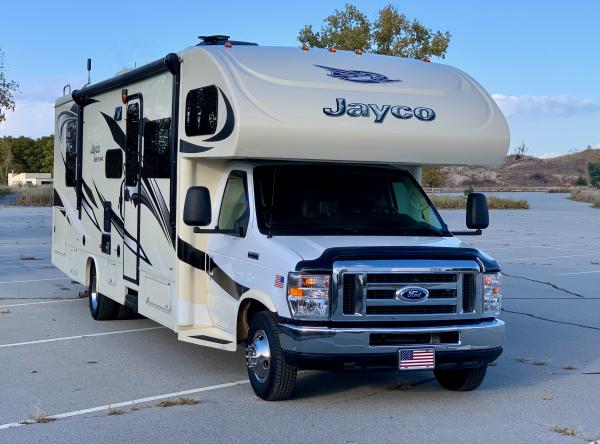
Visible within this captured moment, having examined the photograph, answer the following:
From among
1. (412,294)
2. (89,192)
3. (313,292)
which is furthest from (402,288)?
(89,192)

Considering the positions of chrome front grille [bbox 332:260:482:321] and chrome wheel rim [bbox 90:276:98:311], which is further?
chrome wheel rim [bbox 90:276:98:311]

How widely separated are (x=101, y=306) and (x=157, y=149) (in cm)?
303

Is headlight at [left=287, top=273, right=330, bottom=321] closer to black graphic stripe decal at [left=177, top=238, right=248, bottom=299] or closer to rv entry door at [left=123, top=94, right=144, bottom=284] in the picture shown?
black graphic stripe decal at [left=177, top=238, right=248, bottom=299]

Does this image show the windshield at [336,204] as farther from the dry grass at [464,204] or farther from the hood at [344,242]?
the dry grass at [464,204]

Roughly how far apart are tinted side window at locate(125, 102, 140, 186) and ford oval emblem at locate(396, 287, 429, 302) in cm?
407

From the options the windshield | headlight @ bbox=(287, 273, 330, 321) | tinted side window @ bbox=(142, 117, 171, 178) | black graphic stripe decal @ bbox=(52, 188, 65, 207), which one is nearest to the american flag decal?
headlight @ bbox=(287, 273, 330, 321)

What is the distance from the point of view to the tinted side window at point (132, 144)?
991 cm

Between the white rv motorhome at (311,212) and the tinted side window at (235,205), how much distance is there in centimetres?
2

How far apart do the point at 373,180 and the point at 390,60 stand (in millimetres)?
1248

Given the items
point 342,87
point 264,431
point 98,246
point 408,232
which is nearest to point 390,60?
point 342,87

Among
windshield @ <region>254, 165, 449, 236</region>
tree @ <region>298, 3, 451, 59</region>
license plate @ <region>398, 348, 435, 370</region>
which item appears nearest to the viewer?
license plate @ <region>398, 348, 435, 370</region>

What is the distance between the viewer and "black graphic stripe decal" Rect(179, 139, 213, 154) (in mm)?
8148

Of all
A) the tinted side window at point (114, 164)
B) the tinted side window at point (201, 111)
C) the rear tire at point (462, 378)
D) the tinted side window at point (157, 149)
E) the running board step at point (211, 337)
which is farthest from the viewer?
the tinted side window at point (114, 164)

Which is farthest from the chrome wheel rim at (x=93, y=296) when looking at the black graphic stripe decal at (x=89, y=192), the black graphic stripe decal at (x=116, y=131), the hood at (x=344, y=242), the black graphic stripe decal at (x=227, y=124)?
the hood at (x=344, y=242)
